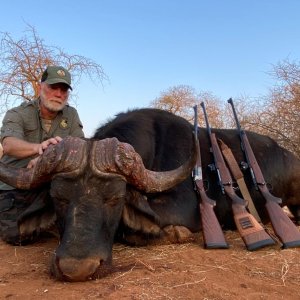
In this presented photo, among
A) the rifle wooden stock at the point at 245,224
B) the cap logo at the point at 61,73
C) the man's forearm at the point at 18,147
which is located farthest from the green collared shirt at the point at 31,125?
the rifle wooden stock at the point at 245,224

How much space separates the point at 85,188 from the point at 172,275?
1.02m

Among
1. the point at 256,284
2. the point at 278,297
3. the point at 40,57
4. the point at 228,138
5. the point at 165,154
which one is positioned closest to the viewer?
the point at 278,297

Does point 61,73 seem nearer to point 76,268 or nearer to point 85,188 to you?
point 85,188

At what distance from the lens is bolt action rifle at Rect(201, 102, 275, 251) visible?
4.25 metres

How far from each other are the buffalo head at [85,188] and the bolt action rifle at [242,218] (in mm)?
982

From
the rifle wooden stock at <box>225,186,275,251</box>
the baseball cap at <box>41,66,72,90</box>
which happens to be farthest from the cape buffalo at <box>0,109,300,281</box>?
the baseball cap at <box>41,66,72,90</box>

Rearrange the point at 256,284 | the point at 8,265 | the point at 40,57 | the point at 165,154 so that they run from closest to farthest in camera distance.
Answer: the point at 256,284 < the point at 8,265 < the point at 165,154 < the point at 40,57

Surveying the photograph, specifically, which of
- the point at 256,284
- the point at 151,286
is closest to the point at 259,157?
the point at 256,284

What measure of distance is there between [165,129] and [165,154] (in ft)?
1.49

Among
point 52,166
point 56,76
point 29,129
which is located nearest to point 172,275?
point 52,166

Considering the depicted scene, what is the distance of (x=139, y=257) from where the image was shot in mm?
4051

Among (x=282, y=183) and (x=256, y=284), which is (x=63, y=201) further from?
(x=282, y=183)

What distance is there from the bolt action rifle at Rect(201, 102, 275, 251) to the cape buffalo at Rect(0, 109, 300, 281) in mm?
289

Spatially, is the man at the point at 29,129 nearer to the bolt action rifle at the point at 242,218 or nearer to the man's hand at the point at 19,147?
the man's hand at the point at 19,147
